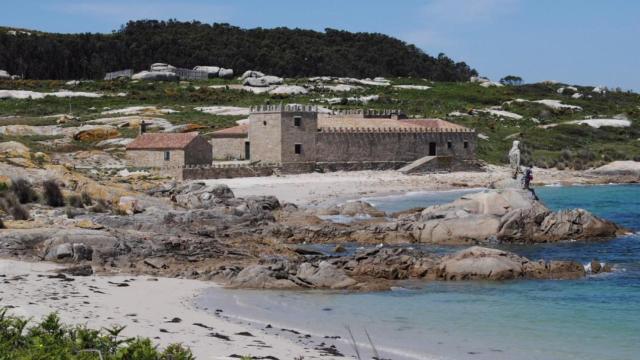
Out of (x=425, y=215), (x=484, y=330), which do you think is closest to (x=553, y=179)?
(x=425, y=215)

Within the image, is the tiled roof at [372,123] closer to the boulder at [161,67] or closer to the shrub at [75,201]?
the shrub at [75,201]

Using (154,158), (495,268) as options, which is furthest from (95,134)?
(495,268)

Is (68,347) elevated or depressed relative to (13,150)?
A: depressed

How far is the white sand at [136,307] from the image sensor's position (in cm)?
1522

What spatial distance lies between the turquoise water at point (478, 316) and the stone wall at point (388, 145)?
34450 mm

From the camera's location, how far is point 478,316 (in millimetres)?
18969

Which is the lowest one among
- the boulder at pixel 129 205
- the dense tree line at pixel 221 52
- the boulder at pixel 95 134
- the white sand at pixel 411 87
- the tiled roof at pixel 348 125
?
the boulder at pixel 129 205

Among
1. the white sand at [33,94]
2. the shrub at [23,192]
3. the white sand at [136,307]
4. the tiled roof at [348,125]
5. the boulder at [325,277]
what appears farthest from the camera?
the white sand at [33,94]

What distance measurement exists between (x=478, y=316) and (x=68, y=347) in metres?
9.84

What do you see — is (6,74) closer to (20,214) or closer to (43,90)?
(43,90)

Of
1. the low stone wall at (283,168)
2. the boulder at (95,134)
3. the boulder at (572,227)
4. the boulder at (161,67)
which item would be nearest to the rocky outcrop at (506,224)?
the boulder at (572,227)

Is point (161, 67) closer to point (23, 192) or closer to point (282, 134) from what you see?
point (282, 134)

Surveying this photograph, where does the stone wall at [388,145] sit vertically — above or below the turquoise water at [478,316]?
above

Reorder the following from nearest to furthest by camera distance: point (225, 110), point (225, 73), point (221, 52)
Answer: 1. point (225, 110)
2. point (225, 73)
3. point (221, 52)
